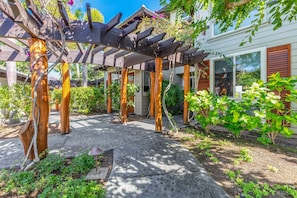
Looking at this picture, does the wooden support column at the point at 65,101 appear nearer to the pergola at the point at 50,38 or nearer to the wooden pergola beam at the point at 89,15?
the pergola at the point at 50,38

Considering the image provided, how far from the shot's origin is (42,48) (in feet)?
10.0

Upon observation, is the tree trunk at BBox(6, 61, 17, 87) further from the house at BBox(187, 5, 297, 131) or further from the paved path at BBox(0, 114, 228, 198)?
the house at BBox(187, 5, 297, 131)

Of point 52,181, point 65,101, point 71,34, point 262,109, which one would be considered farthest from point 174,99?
point 52,181

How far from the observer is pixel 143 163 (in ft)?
9.36

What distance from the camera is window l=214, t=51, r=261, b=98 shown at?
17.7 feet

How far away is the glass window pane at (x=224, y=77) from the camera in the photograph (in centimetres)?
600

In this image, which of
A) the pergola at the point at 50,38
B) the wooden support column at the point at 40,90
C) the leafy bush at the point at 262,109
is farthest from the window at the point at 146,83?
the wooden support column at the point at 40,90

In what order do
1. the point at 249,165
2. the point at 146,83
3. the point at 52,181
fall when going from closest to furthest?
1. the point at 52,181
2. the point at 249,165
3. the point at 146,83

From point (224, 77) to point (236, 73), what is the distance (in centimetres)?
50

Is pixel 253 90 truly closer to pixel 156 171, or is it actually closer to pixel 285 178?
pixel 285 178

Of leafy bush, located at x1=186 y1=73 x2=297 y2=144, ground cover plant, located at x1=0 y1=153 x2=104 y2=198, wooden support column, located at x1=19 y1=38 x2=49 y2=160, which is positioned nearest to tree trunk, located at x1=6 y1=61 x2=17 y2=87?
wooden support column, located at x1=19 y1=38 x2=49 y2=160

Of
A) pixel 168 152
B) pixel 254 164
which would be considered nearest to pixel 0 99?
pixel 168 152

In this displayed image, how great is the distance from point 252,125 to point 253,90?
33.6 inches

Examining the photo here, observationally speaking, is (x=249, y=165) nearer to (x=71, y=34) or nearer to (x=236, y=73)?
(x=236, y=73)
